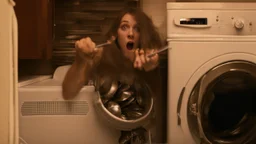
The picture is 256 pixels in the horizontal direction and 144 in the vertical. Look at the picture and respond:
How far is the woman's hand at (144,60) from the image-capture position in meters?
1.27

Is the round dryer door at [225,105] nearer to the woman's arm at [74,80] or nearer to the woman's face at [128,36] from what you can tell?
the woman's face at [128,36]

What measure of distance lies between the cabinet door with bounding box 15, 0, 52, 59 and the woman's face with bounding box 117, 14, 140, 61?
1.66 ft

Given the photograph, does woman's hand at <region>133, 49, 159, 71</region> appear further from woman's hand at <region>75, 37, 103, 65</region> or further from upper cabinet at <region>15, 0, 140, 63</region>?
upper cabinet at <region>15, 0, 140, 63</region>

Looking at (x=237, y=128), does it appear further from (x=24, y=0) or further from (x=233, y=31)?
(x=24, y=0)

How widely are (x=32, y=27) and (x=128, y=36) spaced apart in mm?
602

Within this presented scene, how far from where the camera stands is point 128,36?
1.57 metres

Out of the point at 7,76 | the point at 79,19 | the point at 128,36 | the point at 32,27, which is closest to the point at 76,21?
the point at 79,19

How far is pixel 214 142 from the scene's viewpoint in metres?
1.44

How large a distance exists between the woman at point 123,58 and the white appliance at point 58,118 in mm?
56

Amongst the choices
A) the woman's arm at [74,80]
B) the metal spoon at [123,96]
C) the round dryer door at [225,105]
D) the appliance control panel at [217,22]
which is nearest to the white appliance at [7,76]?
the woman's arm at [74,80]

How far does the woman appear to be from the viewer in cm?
132

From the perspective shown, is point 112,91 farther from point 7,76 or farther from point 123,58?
point 7,76

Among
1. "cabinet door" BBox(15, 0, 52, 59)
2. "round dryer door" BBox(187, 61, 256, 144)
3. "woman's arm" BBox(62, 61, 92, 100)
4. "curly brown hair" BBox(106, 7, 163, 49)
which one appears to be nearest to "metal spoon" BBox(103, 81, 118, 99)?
"woman's arm" BBox(62, 61, 92, 100)

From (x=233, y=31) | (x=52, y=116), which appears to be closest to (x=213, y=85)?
(x=233, y=31)
